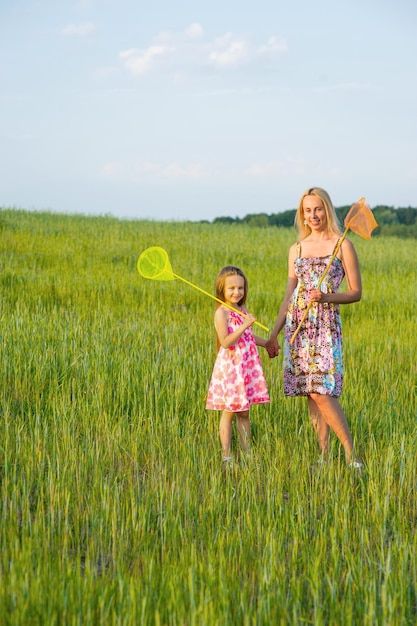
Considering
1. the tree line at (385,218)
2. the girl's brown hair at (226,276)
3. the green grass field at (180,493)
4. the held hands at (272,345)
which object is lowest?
the green grass field at (180,493)

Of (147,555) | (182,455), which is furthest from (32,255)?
(147,555)

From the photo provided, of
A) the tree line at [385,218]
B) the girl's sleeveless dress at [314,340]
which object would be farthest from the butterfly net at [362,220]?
→ the tree line at [385,218]

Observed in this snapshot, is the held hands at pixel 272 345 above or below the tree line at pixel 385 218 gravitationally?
below

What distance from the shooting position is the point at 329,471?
3.93 m

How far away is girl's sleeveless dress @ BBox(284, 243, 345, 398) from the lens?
14.4ft

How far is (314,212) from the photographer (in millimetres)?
4434

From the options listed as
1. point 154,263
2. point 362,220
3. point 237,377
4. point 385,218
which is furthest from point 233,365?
point 385,218

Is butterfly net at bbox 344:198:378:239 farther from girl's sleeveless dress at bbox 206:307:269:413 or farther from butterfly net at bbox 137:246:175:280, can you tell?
butterfly net at bbox 137:246:175:280

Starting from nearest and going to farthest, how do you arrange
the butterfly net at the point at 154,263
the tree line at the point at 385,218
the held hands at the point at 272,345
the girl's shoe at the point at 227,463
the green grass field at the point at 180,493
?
the green grass field at the point at 180,493 → the girl's shoe at the point at 227,463 → the held hands at the point at 272,345 → the butterfly net at the point at 154,263 → the tree line at the point at 385,218

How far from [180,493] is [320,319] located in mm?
1332

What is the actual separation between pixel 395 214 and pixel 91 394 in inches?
1407

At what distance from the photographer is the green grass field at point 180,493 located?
2.65m

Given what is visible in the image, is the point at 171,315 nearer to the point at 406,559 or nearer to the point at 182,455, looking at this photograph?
the point at 182,455

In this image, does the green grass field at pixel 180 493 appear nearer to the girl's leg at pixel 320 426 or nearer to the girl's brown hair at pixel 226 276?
the girl's leg at pixel 320 426
